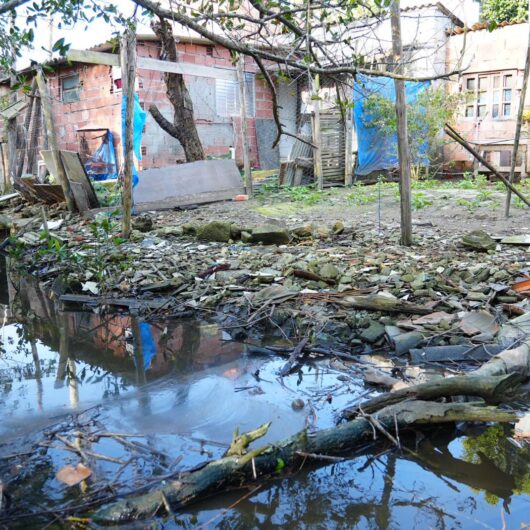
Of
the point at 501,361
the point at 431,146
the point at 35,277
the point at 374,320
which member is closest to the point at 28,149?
the point at 35,277

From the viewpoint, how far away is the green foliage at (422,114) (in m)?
13.1

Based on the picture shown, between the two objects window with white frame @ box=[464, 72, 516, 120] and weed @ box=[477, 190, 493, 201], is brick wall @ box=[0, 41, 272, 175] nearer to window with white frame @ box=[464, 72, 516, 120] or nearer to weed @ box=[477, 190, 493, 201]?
window with white frame @ box=[464, 72, 516, 120]

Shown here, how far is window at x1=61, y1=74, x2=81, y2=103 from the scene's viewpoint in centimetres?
1652

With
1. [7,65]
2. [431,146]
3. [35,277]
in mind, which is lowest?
[35,277]

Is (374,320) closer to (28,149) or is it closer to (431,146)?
(431,146)

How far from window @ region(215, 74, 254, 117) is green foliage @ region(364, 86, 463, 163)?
4.41 metres

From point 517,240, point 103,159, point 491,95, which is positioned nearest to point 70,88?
point 103,159

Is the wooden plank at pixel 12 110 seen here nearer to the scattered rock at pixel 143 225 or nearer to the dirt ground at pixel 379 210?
the dirt ground at pixel 379 210

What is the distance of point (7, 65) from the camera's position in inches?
190

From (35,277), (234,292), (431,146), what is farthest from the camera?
(431,146)

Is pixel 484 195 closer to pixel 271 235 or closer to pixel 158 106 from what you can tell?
pixel 271 235

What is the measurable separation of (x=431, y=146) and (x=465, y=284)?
9561 mm

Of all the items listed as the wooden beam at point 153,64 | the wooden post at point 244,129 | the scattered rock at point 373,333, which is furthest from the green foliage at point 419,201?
the scattered rock at point 373,333

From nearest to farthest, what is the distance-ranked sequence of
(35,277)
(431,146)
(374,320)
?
(374,320) → (35,277) → (431,146)
